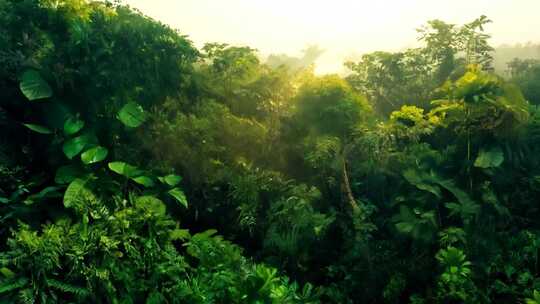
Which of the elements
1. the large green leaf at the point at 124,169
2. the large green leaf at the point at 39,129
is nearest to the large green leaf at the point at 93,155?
the large green leaf at the point at 124,169

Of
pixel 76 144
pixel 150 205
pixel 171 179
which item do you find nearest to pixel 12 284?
pixel 150 205

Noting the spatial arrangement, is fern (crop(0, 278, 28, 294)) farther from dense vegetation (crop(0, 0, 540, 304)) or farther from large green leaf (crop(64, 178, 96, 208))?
large green leaf (crop(64, 178, 96, 208))

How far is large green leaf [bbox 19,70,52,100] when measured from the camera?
5.84 m

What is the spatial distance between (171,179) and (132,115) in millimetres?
1179

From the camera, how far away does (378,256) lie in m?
5.93

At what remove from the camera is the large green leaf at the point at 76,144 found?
5.67 metres

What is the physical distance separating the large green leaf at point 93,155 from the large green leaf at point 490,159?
210 inches

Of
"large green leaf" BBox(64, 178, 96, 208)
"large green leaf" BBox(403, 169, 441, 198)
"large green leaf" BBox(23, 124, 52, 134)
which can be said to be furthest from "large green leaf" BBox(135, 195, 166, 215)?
"large green leaf" BBox(403, 169, 441, 198)

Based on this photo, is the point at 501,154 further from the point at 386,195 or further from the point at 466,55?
the point at 466,55

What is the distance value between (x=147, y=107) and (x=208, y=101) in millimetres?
1014

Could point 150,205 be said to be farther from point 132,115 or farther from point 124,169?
point 132,115

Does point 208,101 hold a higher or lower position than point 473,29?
lower

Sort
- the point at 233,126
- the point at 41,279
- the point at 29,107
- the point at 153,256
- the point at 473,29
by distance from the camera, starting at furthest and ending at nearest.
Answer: the point at 473,29 → the point at 233,126 → the point at 29,107 → the point at 153,256 → the point at 41,279

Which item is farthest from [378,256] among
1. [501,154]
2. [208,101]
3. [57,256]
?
[57,256]
